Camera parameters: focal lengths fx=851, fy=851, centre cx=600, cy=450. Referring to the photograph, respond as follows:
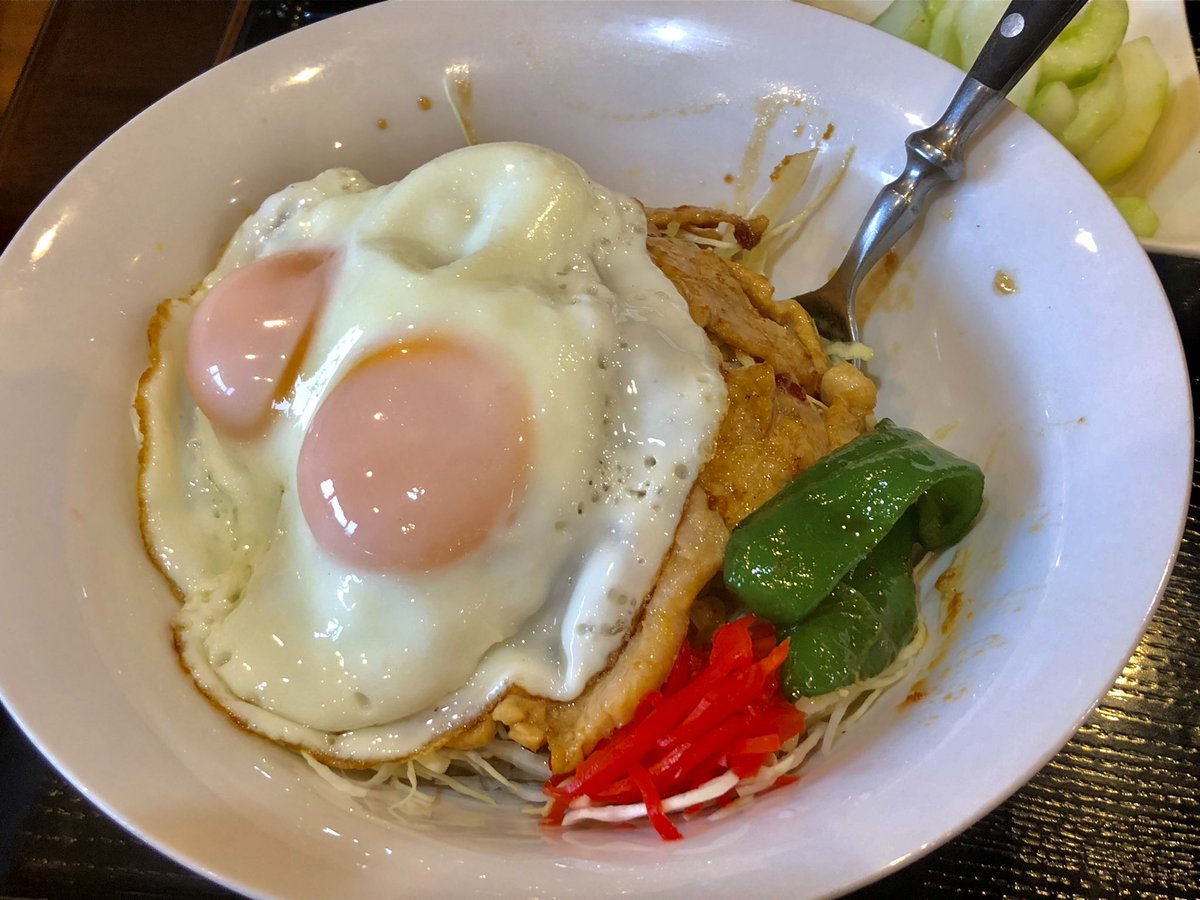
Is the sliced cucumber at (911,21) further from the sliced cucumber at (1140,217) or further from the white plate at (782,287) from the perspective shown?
the sliced cucumber at (1140,217)

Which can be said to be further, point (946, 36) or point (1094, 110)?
point (946, 36)

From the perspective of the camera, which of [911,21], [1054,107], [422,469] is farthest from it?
[911,21]

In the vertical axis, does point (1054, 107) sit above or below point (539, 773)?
above

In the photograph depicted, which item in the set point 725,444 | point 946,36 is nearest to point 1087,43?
point 946,36

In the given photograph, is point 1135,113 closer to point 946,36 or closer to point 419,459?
point 946,36

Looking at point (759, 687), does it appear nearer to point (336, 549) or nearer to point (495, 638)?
point (495, 638)

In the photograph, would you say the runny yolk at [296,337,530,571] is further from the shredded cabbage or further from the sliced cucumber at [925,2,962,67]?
the sliced cucumber at [925,2,962,67]

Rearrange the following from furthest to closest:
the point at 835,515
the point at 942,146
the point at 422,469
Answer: the point at 942,146
the point at 835,515
the point at 422,469
